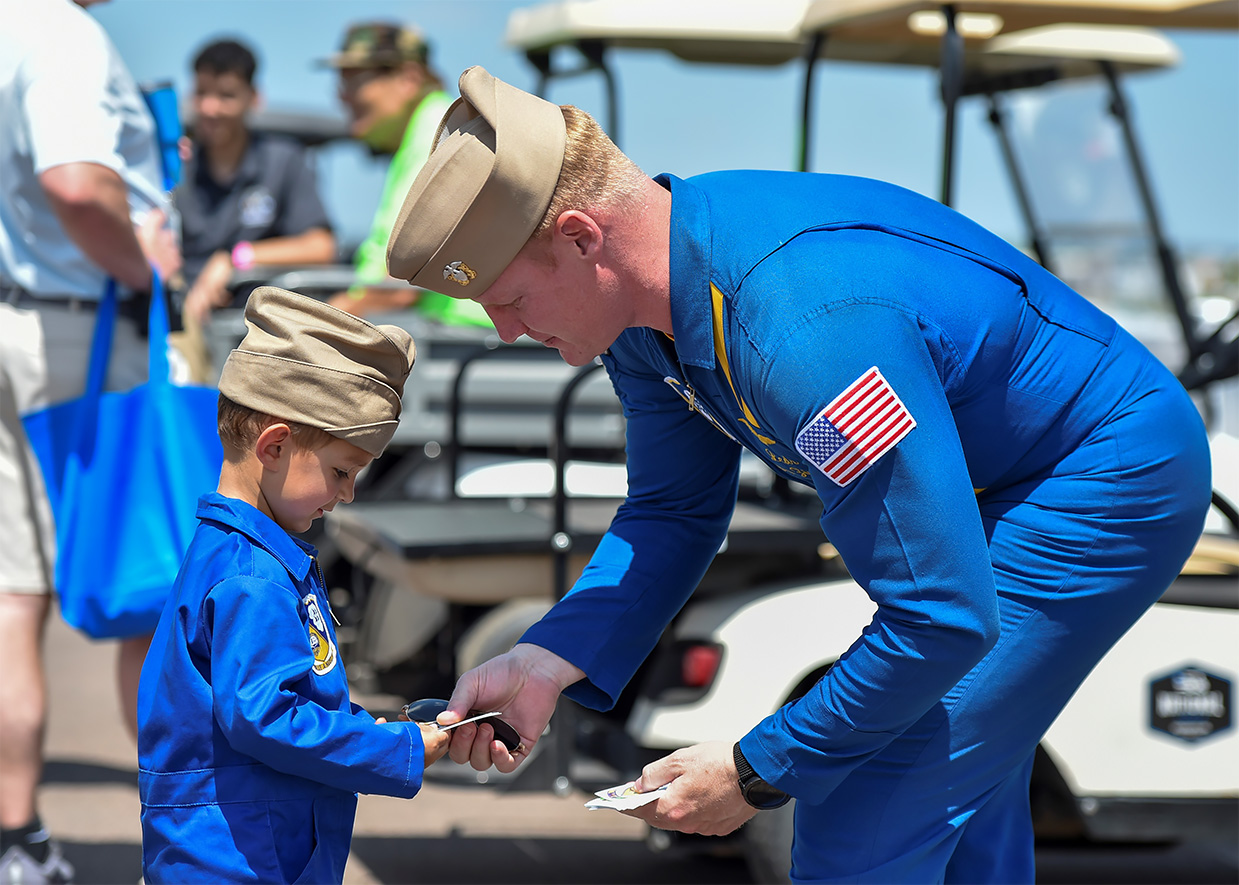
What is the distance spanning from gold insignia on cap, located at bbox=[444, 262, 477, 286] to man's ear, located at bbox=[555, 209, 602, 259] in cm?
12

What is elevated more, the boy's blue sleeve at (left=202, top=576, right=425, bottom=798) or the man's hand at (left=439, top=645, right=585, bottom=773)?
the boy's blue sleeve at (left=202, top=576, right=425, bottom=798)

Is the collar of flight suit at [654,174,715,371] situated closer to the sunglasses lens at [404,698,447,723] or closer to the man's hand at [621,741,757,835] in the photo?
the man's hand at [621,741,757,835]

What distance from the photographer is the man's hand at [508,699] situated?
196 centimetres

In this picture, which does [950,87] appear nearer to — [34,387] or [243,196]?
[34,387]

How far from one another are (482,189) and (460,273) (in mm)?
124

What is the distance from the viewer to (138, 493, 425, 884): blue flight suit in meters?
1.71

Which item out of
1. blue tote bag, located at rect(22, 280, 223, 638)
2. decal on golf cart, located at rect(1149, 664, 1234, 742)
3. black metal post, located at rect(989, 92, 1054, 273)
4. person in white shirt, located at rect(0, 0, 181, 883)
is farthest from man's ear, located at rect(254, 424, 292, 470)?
black metal post, located at rect(989, 92, 1054, 273)

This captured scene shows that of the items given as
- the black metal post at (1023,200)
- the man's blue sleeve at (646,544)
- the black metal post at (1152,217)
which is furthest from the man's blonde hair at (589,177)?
the black metal post at (1023,200)

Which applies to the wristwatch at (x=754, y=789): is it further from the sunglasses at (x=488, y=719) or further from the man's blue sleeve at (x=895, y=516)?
the sunglasses at (x=488, y=719)

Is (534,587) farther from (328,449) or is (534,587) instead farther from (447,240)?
(447,240)

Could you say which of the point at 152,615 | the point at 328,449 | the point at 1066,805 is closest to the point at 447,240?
the point at 328,449

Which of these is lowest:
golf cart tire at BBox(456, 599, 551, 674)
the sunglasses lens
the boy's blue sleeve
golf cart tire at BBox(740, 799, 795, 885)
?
golf cart tire at BBox(740, 799, 795, 885)

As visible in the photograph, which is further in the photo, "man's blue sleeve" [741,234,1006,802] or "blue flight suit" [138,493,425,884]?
"blue flight suit" [138,493,425,884]

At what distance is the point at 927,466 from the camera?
1.55 meters
